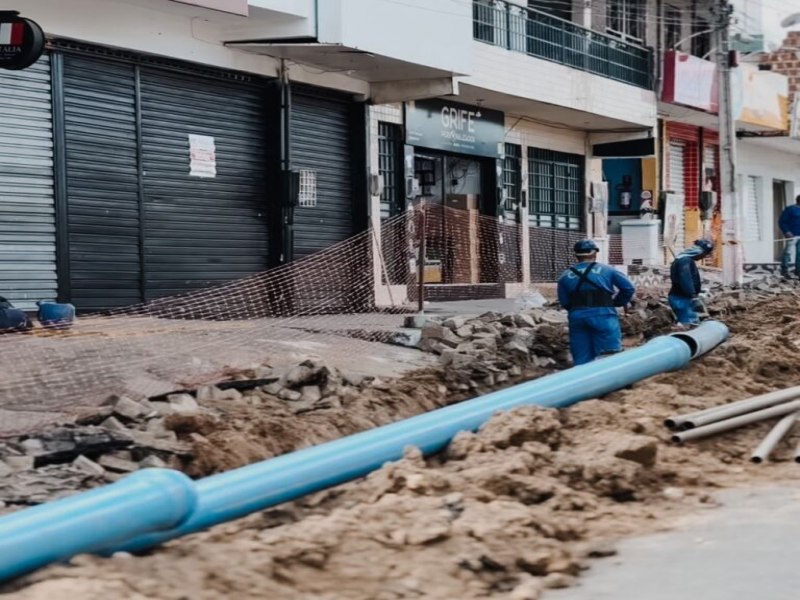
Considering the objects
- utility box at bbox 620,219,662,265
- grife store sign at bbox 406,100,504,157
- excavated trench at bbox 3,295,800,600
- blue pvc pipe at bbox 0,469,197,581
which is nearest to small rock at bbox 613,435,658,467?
excavated trench at bbox 3,295,800,600

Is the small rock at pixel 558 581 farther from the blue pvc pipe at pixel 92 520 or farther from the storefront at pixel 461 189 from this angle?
the storefront at pixel 461 189

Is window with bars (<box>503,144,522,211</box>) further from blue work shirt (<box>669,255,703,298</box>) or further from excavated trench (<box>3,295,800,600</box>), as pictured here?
excavated trench (<box>3,295,800,600</box>)

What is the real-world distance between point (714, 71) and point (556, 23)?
6.20m

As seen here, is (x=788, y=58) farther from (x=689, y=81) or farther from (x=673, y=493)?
(x=673, y=493)

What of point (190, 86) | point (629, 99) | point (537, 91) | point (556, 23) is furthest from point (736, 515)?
point (629, 99)

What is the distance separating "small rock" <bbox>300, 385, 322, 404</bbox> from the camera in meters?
9.61

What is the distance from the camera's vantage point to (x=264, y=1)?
43.0 feet

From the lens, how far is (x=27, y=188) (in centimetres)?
1197

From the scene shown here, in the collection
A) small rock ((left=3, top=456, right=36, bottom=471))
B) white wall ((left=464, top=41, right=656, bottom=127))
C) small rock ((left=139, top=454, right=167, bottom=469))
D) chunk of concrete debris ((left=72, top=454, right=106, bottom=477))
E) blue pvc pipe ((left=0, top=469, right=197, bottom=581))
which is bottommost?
small rock ((left=139, top=454, right=167, bottom=469))

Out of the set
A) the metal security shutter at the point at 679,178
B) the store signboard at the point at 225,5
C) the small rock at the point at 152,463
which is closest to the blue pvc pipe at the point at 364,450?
the small rock at the point at 152,463

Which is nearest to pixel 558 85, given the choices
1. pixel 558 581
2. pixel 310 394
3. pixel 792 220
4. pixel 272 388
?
pixel 792 220

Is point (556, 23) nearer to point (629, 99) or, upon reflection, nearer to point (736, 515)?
point (629, 99)

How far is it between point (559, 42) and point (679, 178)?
8.58 m

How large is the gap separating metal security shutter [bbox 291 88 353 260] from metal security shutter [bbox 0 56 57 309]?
4180 mm
